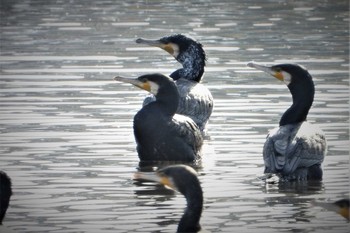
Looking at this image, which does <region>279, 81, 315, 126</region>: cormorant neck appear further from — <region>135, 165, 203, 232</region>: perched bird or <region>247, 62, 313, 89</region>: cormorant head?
<region>135, 165, 203, 232</region>: perched bird

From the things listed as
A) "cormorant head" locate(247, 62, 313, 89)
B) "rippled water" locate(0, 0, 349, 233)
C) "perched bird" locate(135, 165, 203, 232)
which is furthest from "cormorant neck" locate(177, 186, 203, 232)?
"cormorant head" locate(247, 62, 313, 89)

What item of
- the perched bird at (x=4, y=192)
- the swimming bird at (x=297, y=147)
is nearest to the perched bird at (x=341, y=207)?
the perched bird at (x=4, y=192)

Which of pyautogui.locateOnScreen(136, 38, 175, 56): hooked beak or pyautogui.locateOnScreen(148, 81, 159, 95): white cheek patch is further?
pyautogui.locateOnScreen(136, 38, 175, 56): hooked beak

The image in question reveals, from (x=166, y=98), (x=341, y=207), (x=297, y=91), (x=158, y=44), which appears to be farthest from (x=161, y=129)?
(x=341, y=207)

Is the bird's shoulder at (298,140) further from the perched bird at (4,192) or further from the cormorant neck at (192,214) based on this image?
the perched bird at (4,192)

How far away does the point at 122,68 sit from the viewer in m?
27.5

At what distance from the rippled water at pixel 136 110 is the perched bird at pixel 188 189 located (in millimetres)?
1095

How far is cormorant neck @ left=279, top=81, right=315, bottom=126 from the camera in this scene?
17.5 meters

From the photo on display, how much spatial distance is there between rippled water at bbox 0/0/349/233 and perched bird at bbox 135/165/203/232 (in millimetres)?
1095

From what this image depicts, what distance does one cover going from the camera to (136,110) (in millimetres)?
22516

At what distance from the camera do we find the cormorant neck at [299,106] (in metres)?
17.5

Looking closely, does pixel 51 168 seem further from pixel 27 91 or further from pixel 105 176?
pixel 27 91

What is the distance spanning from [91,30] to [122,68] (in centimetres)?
838

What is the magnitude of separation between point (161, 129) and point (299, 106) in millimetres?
1910
